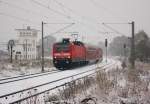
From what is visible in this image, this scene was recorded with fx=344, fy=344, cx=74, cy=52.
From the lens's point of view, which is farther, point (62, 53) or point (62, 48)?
point (62, 48)

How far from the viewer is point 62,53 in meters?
37.2

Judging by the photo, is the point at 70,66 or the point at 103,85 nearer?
the point at 103,85

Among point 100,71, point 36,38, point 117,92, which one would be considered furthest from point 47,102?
point 36,38

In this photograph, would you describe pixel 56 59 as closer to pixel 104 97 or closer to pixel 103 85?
pixel 103 85

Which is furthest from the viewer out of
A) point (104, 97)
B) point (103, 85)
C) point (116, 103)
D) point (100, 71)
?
point (100, 71)

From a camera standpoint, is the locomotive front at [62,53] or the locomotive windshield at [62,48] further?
the locomotive windshield at [62,48]

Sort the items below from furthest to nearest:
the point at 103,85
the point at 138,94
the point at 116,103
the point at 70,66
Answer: the point at 70,66, the point at 103,85, the point at 138,94, the point at 116,103

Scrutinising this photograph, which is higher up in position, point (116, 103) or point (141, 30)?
point (141, 30)

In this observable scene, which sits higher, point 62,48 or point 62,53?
point 62,48

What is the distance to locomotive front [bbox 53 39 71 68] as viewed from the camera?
36.8 meters

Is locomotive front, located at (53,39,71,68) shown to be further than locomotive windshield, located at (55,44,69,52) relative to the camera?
No

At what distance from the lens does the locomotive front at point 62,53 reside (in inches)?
1451

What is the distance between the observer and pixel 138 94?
13.3 metres

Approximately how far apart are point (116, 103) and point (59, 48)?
2659 cm
